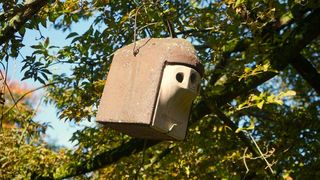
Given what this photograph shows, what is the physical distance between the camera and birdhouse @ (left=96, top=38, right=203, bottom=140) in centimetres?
237

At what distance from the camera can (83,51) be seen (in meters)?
3.94

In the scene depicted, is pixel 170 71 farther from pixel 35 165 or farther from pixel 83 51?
pixel 35 165

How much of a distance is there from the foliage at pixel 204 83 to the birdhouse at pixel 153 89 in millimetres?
433

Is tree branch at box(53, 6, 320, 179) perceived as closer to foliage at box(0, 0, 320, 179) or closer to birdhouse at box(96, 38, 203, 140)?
foliage at box(0, 0, 320, 179)

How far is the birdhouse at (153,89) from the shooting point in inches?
93.4

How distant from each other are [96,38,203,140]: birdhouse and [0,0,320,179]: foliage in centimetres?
43

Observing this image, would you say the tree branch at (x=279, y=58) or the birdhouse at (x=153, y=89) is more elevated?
the tree branch at (x=279, y=58)

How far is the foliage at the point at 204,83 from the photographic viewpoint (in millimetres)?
3527

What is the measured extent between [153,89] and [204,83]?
2.38 m

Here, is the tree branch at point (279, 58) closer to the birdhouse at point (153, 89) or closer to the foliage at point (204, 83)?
the foliage at point (204, 83)

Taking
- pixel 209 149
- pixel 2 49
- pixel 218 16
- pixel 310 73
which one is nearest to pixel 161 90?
pixel 2 49

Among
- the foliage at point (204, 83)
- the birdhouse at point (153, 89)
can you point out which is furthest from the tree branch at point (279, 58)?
the birdhouse at point (153, 89)

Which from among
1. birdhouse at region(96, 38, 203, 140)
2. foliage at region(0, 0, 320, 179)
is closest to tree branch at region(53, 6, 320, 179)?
foliage at region(0, 0, 320, 179)

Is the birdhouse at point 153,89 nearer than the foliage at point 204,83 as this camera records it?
Yes
